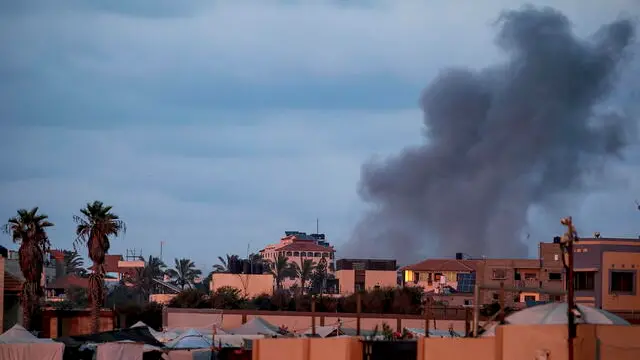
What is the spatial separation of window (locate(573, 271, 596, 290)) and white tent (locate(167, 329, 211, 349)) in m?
25.4

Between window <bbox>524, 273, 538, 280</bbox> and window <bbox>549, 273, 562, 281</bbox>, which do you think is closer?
window <bbox>549, 273, 562, 281</bbox>

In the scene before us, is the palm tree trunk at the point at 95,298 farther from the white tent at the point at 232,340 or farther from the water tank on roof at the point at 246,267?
the water tank on roof at the point at 246,267

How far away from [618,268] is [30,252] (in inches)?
1433

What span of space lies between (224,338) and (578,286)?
79.9 feet

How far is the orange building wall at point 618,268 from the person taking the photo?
73.4 metres

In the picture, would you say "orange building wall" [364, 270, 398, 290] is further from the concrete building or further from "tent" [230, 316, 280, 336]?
"tent" [230, 316, 280, 336]

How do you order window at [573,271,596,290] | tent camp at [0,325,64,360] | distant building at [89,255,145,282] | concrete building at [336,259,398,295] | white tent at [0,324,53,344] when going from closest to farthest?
tent camp at [0,325,64,360], white tent at [0,324,53,344], window at [573,271,596,290], concrete building at [336,259,398,295], distant building at [89,255,145,282]

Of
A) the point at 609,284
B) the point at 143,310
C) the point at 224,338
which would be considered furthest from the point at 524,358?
the point at 143,310

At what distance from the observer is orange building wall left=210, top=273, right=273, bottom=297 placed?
419 feet

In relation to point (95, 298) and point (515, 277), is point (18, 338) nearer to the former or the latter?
point (95, 298)

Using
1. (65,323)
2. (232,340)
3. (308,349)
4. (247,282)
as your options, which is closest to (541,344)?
(308,349)

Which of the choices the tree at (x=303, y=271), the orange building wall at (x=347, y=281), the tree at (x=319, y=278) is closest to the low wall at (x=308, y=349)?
the orange building wall at (x=347, y=281)

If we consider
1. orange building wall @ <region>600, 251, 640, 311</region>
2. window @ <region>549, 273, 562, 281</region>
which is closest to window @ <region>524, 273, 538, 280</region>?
window @ <region>549, 273, 562, 281</region>

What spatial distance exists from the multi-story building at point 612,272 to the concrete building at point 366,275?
62.2 m
